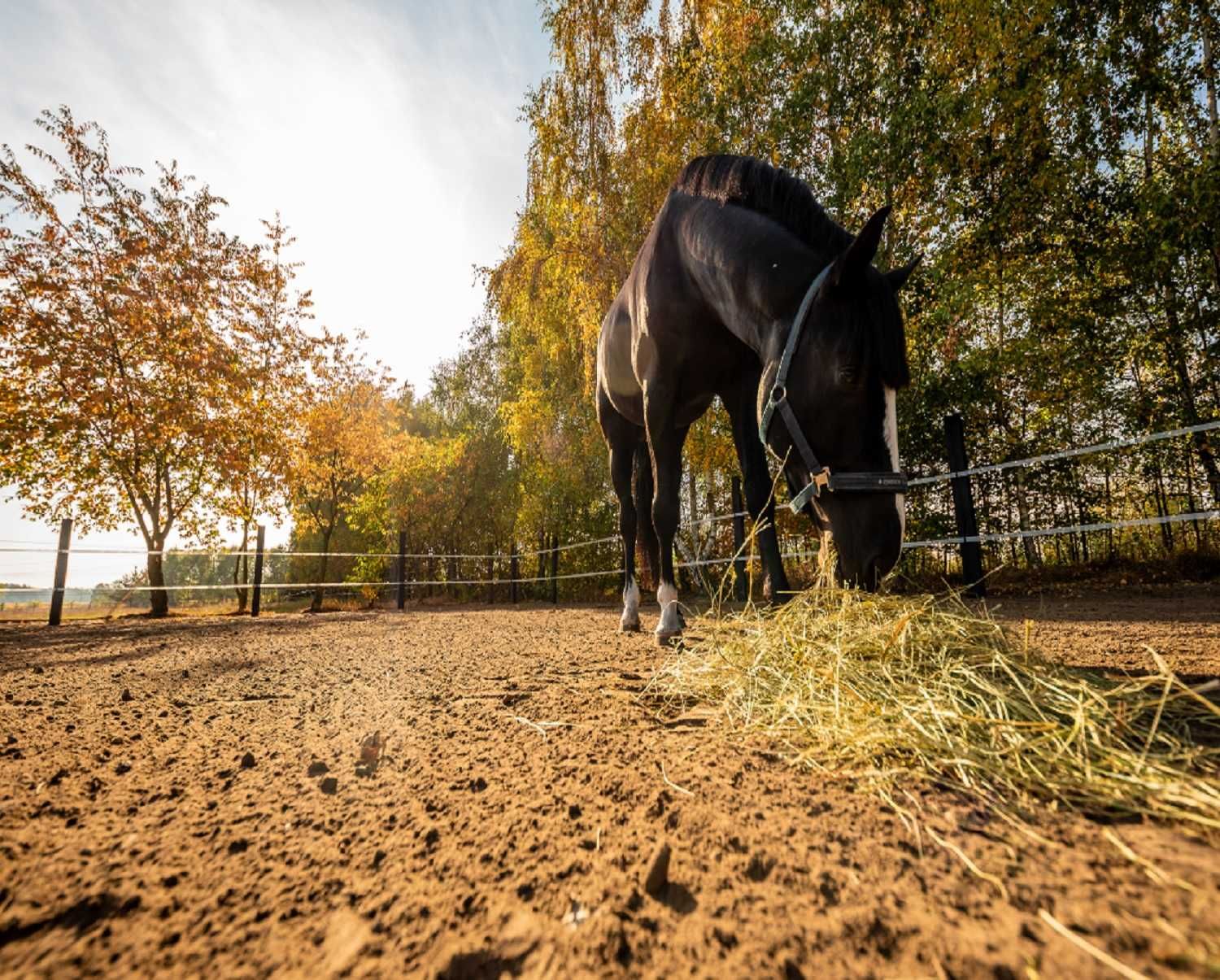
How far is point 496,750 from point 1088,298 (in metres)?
7.82

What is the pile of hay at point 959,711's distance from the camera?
2.26ft

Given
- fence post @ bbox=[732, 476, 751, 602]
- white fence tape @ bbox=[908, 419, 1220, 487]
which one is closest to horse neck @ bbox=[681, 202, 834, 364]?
white fence tape @ bbox=[908, 419, 1220, 487]

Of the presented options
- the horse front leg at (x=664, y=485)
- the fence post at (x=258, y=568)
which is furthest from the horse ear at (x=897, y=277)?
the fence post at (x=258, y=568)

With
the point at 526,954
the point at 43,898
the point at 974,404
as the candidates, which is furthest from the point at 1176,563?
the point at 43,898

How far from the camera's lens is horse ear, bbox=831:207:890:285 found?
1482mm

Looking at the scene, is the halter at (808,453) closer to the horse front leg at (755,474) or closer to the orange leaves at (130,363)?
the horse front leg at (755,474)

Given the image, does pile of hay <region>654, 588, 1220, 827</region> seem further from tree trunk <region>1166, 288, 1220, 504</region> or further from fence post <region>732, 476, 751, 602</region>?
tree trunk <region>1166, 288, 1220, 504</region>

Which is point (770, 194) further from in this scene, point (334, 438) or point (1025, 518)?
point (334, 438)

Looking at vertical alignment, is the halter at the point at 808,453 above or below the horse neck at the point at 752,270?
below

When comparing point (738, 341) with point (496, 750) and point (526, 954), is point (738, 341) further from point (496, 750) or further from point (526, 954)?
point (526, 954)

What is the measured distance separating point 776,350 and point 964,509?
369cm

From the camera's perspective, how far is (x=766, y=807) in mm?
721

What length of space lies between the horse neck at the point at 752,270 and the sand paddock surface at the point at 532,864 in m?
1.32

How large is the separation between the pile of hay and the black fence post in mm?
8322
